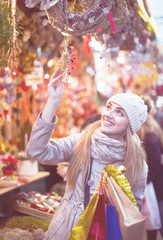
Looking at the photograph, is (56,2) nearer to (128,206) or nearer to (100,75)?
(128,206)

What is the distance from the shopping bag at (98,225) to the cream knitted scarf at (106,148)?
46 centimetres

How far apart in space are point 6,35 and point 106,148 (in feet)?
3.37

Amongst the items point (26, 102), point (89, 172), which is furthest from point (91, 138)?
point (26, 102)

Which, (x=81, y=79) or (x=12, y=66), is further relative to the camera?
(x=81, y=79)

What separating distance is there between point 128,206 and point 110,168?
11.1 inches

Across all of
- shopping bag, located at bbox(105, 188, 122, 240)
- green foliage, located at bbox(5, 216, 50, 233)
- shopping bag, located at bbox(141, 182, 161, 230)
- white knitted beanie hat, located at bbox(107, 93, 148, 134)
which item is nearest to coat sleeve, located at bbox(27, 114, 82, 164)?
white knitted beanie hat, located at bbox(107, 93, 148, 134)

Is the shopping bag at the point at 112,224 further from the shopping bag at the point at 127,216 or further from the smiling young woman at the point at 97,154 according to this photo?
the smiling young woman at the point at 97,154

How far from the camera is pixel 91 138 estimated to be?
7.66 feet

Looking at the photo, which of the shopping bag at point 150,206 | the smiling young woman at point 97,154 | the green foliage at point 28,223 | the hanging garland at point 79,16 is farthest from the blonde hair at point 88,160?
the shopping bag at point 150,206

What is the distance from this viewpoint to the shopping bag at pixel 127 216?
169 cm

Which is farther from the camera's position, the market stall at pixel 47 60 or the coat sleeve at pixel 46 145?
the market stall at pixel 47 60

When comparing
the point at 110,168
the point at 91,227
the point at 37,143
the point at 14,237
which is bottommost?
the point at 14,237

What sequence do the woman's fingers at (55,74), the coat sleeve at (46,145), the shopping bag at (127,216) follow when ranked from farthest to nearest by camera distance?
the woman's fingers at (55,74) < the coat sleeve at (46,145) < the shopping bag at (127,216)

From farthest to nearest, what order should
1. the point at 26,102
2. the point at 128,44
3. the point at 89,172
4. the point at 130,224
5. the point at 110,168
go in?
the point at 26,102 < the point at 128,44 < the point at 89,172 < the point at 110,168 < the point at 130,224
